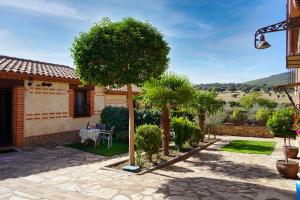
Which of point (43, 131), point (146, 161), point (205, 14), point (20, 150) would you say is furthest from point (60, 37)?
point (146, 161)

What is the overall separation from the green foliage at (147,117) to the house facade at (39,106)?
2.78 metres

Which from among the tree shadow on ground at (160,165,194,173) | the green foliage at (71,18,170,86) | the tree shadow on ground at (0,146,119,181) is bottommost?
the tree shadow on ground at (160,165,194,173)

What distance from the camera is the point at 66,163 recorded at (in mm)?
9094

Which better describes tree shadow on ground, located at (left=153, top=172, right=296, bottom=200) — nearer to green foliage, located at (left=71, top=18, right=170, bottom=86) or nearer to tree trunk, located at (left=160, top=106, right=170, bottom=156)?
tree trunk, located at (left=160, top=106, right=170, bottom=156)

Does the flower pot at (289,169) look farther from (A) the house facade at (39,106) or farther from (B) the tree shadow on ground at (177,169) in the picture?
(A) the house facade at (39,106)

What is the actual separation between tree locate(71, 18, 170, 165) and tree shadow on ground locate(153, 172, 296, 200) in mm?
3277

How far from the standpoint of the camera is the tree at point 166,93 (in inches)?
401

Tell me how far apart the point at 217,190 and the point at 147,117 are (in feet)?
29.0

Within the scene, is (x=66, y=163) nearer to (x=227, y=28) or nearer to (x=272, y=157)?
(x=272, y=157)

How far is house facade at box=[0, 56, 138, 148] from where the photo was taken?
37.6ft

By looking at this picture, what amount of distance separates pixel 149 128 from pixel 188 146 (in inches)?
180

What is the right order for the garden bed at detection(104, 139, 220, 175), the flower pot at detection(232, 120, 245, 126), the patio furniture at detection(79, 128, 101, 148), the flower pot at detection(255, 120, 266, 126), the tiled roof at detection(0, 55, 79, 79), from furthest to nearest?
the flower pot at detection(232, 120, 245, 126) < the flower pot at detection(255, 120, 266, 126) < the patio furniture at detection(79, 128, 101, 148) < the tiled roof at detection(0, 55, 79, 79) < the garden bed at detection(104, 139, 220, 175)

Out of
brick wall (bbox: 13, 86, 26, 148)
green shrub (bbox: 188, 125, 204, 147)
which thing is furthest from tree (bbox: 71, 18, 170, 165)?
green shrub (bbox: 188, 125, 204, 147)

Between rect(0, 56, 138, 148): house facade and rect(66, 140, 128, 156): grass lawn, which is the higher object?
rect(0, 56, 138, 148): house facade
